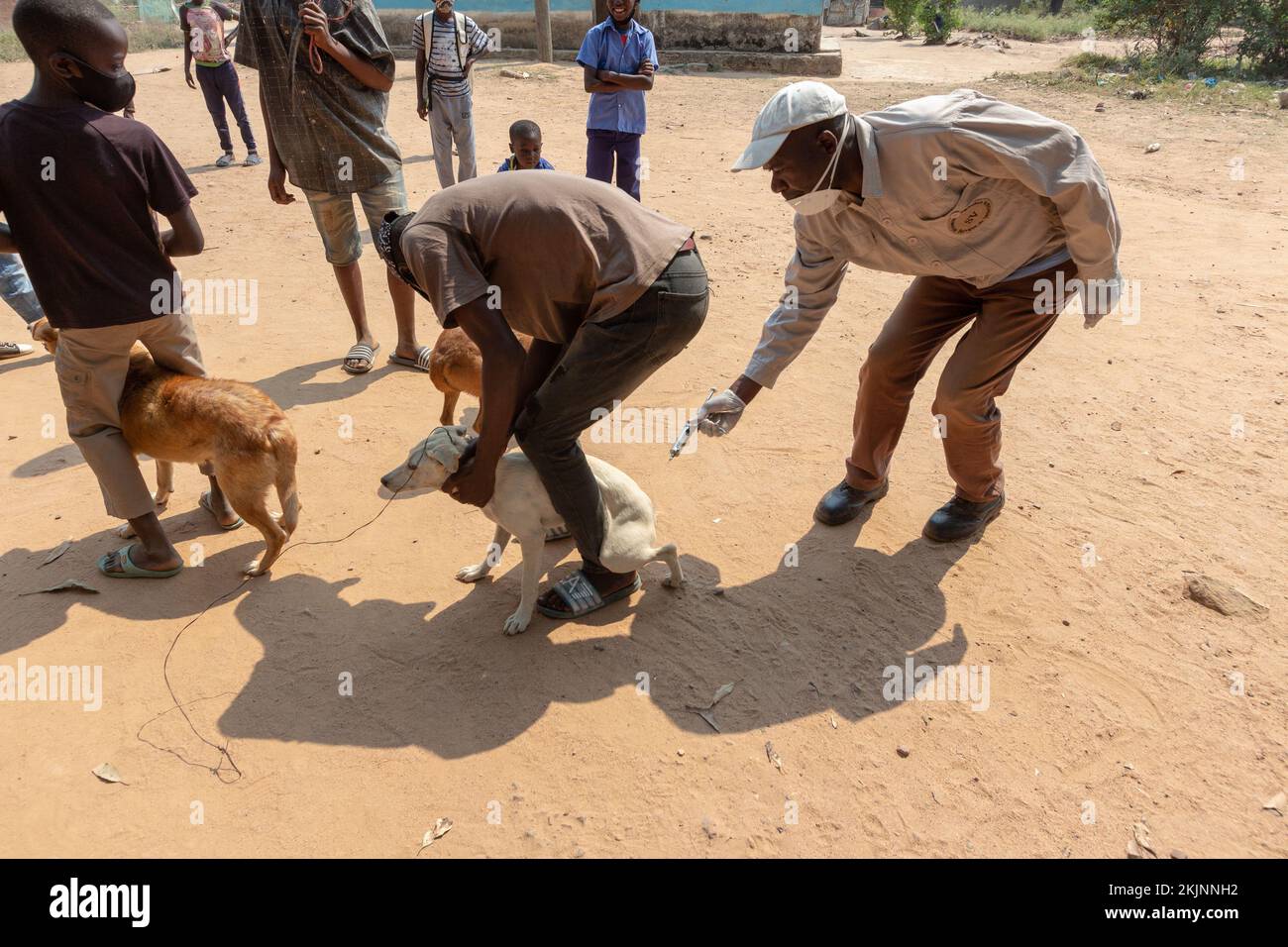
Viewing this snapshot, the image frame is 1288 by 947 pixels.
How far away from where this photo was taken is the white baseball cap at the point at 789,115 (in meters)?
3.04

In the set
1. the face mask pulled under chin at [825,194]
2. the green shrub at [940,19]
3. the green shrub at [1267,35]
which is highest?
the green shrub at [940,19]

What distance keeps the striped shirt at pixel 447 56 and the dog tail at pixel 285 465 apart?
5.62 metres

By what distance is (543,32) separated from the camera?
17.2m

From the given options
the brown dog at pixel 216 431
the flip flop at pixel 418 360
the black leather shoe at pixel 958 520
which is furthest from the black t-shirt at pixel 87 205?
the black leather shoe at pixel 958 520

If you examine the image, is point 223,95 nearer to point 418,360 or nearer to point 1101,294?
point 418,360

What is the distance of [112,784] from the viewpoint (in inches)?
121

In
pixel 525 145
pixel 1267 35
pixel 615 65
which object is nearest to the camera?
pixel 525 145

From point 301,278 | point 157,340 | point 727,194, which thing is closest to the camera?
point 157,340

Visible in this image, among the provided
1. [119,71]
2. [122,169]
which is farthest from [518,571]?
[119,71]

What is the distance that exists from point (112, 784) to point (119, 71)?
2.86 meters

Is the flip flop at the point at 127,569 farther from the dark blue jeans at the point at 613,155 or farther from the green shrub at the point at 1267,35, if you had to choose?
the green shrub at the point at 1267,35

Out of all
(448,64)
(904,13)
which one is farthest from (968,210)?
(904,13)

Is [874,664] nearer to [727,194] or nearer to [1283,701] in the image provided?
[1283,701]

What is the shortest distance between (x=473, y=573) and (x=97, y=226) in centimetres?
218
